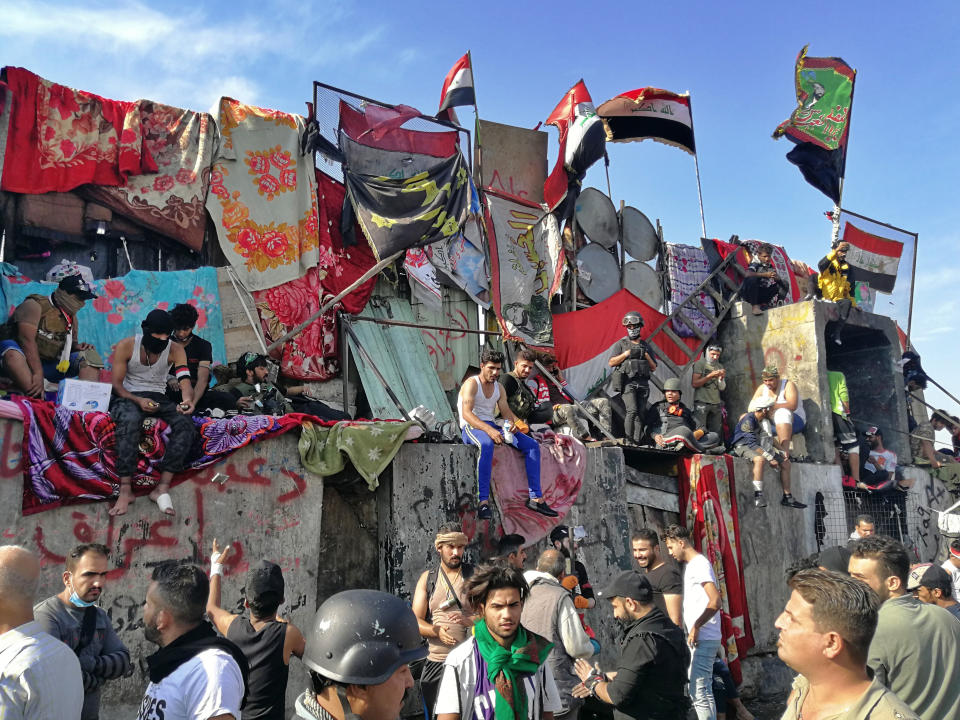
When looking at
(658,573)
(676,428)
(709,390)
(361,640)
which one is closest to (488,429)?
(658,573)

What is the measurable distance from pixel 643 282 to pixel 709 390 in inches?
92.4

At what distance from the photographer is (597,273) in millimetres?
13742

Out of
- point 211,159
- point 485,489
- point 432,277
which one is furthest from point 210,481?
point 432,277

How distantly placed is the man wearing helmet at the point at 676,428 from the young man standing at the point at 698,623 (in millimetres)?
4686

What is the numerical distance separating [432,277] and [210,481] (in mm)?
5345

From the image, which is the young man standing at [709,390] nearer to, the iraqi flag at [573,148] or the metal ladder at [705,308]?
the metal ladder at [705,308]

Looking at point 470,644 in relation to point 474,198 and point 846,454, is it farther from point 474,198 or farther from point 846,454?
point 846,454

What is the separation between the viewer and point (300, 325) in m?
9.33

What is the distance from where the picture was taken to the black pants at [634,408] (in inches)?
430

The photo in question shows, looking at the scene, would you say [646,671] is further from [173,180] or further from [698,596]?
[173,180]

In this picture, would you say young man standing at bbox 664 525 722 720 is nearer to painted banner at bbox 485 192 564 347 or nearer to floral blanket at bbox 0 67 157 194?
painted banner at bbox 485 192 564 347

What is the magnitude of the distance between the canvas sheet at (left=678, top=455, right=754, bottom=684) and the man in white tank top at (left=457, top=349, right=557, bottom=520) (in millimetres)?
2846

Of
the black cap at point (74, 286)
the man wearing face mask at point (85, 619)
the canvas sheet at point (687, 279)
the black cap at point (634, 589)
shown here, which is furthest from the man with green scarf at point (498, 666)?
the canvas sheet at point (687, 279)

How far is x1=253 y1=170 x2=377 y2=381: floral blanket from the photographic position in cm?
988
